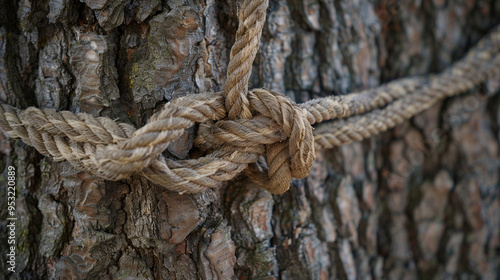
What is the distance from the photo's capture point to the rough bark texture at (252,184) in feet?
2.15

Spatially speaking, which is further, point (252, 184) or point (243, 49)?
point (252, 184)

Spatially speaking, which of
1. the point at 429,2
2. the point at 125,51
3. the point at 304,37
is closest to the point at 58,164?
the point at 125,51

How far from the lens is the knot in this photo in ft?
2.00

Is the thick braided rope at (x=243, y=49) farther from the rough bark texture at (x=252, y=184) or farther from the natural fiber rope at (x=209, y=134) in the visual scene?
the rough bark texture at (x=252, y=184)

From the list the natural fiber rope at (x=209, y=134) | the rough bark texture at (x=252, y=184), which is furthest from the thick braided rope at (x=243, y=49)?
the rough bark texture at (x=252, y=184)

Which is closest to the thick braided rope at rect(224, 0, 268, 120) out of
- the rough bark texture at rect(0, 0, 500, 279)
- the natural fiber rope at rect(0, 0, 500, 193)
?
the natural fiber rope at rect(0, 0, 500, 193)

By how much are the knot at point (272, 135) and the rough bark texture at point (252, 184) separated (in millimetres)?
71

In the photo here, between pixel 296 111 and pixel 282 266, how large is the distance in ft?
1.33

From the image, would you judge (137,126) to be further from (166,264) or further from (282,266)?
(282,266)

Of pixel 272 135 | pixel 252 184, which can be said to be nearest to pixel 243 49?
pixel 272 135

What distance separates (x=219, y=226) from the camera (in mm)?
703

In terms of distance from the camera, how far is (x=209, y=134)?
639 mm

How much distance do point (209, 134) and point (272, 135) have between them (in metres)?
0.12

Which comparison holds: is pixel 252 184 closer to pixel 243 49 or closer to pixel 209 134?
pixel 209 134
